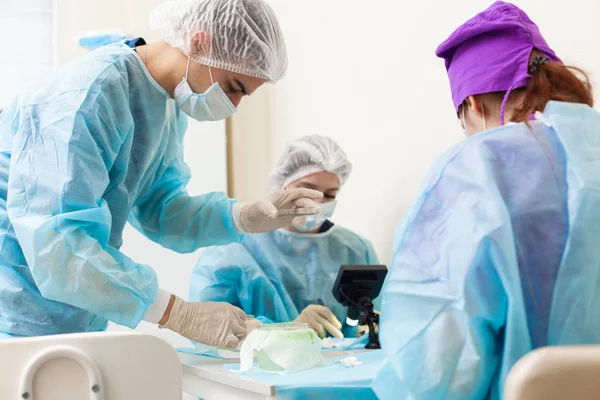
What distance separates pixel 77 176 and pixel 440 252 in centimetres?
84

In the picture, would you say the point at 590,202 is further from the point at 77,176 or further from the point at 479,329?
the point at 77,176

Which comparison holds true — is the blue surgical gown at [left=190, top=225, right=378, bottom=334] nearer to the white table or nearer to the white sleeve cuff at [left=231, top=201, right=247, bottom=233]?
the white sleeve cuff at [left=231, top=201, right=247, bottom=233]

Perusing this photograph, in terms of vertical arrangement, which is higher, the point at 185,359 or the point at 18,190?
the point at 18,190

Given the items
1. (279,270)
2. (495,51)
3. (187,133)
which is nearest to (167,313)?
(279,270)

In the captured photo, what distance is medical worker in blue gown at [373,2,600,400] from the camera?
0.79 metres

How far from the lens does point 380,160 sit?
2.31m

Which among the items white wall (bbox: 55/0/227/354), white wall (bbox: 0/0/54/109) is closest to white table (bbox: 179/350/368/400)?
white wall (bbox: 55/0/227/354)

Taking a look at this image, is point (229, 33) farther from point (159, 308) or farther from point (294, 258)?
point (294, 258)

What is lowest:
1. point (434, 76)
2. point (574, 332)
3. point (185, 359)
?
point (185, 359)

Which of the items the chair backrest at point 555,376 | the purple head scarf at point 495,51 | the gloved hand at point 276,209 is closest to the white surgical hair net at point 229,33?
the gloved hand at point 276,209

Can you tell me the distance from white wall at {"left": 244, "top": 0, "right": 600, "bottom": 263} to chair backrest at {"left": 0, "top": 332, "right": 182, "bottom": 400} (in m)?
1.09

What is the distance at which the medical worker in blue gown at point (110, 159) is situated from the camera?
1.33m

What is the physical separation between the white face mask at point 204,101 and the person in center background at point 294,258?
0.67m

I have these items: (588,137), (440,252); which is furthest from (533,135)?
(440,252)
